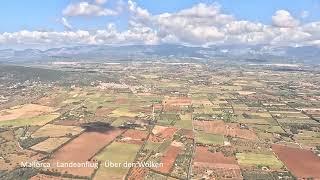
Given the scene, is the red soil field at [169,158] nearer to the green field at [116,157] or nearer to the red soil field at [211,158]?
the red soil field at [211,158]

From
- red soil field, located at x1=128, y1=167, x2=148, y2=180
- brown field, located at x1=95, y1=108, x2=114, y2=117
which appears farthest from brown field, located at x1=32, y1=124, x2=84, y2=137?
red soil field, located at x1=128, y1=167, x2=148, y2=180

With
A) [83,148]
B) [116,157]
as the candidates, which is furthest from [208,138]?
[83,148]

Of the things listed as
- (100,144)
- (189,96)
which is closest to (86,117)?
(100,144)

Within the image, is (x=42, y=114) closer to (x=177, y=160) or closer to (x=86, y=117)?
(x=86, y=117)

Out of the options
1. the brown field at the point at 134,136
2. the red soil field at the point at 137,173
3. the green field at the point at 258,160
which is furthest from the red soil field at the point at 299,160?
the brown field at the point at 134,136

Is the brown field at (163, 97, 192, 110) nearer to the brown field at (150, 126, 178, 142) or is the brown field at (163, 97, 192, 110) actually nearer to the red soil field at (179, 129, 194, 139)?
the brown field at (150, 126, 178, 142)

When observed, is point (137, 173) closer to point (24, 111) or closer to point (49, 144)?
point (49, 144)

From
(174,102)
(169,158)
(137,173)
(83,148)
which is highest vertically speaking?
(174,102)
